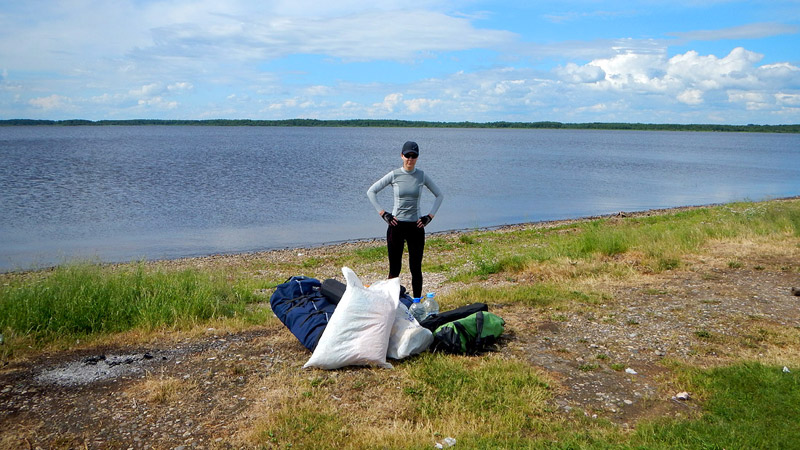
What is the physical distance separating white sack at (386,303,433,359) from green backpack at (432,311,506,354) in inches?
5.7

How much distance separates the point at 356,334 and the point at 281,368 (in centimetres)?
84

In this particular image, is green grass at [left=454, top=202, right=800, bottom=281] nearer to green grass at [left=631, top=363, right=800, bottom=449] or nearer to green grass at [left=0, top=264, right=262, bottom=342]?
green grass at [left=0, top=264, right=262, bottom=342]

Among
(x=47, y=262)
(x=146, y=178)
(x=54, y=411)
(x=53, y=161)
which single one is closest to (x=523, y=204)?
(x=47, y=262)

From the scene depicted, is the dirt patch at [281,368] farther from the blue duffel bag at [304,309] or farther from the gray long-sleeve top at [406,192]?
the gray long-sleeve top at [406,192]

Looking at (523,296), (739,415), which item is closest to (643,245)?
(523,296)

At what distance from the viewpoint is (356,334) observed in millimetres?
5699

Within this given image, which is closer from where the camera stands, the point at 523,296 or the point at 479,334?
the point at 479,334

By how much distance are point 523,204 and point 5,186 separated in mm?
29167

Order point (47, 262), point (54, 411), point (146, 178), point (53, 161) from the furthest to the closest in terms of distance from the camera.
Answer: point (53, 161)
point (146, 178)
point (47, 262)
point (54, 411)

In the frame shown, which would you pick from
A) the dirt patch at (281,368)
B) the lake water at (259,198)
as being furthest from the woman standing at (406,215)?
the lake water at (259,198)

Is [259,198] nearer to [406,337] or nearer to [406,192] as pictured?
[406,192]

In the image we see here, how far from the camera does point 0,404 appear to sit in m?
4.99

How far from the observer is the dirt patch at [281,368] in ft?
15.4

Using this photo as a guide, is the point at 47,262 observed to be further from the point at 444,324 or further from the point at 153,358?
the point at 444,324
